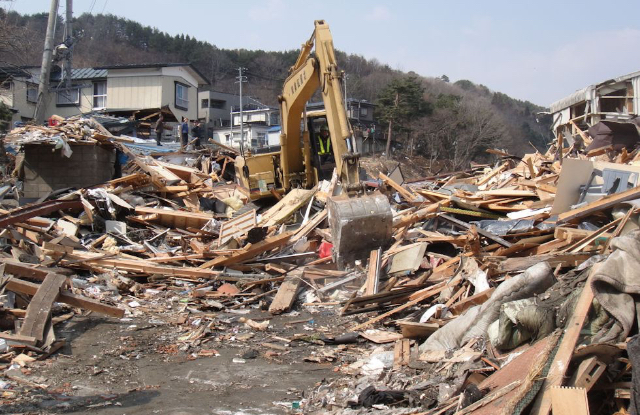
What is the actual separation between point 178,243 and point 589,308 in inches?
347

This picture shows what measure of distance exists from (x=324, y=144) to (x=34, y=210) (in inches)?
244

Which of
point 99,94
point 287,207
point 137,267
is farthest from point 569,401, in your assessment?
A: point 99,94

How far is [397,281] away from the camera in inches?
339

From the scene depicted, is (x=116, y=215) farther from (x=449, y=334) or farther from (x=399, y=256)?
(x=449, y=334)

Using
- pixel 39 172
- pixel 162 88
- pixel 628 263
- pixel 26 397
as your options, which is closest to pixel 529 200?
pixel 628 263

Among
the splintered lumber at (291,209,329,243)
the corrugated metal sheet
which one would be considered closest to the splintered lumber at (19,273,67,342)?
the splintered lumber at (291,209,329,243)

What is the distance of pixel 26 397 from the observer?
5176 millimetres

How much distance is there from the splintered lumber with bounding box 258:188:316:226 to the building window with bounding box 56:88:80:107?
94.4 feet

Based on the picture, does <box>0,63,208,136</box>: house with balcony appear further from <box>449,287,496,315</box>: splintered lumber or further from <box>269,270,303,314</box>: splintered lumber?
<box>449,287,496,315</box>: splintered lumber

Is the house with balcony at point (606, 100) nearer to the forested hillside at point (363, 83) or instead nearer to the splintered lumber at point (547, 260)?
the splintered lumber at point (547, 260)

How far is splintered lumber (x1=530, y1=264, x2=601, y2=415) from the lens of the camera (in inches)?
147

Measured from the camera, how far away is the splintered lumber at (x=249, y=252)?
10.0m

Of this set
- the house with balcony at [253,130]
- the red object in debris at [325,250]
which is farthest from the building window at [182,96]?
the red object in debris at [325,250]

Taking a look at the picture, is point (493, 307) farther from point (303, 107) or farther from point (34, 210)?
point (34, 210)
